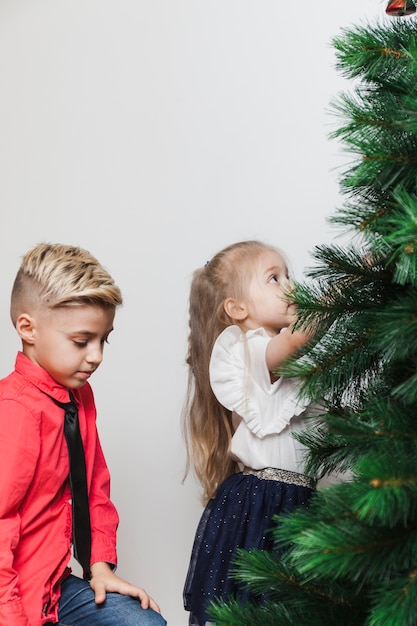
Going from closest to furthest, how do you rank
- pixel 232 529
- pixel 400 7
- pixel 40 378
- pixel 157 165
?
pixel 400 7, pixel 40 378, pixel 232 529, pixel 157 165

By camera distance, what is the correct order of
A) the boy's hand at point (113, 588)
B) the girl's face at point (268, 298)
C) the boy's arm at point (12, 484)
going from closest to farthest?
the boy's arm at point (12, 484), the boy's hand at point (113, 588), the girl's face at point (268, 298)

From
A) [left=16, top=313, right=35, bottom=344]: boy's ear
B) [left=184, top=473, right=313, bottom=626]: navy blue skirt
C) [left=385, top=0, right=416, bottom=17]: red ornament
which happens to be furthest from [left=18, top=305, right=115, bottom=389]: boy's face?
[left=385, top=0, right=416, bottom=17]: red ornament

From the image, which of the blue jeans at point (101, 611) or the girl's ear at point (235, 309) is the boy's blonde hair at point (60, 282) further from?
the blue jeans at point (101, 611)

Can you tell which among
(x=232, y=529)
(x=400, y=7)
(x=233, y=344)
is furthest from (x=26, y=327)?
(x=400, y=7)

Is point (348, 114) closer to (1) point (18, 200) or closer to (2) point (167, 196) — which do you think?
(2) point (167, 196)

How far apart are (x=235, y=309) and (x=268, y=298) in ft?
0.25

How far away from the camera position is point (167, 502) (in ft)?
7.67

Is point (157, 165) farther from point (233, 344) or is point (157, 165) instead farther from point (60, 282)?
point (60, 282)

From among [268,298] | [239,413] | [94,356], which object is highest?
[268,298]

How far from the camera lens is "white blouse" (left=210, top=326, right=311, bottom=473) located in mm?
1639

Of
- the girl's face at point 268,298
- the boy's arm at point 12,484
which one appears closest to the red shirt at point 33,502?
the boy's arm at point 12,484

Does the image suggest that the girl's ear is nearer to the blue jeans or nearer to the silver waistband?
the silver waistband

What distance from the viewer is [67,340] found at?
1450 mm

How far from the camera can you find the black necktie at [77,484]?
1456mm
